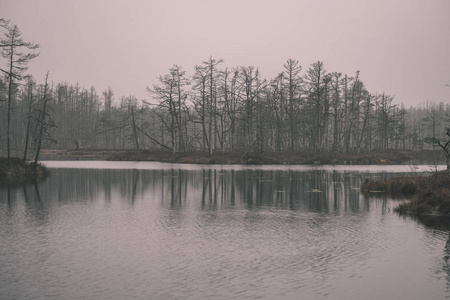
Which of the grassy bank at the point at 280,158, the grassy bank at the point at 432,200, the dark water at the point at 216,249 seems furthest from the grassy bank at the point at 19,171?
the grassy bank at the point at 432,200

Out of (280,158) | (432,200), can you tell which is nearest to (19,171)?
(432,200)

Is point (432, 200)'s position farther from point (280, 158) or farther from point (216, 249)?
point (280, 158)

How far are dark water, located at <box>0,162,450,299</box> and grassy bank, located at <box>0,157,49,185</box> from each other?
1405 cm

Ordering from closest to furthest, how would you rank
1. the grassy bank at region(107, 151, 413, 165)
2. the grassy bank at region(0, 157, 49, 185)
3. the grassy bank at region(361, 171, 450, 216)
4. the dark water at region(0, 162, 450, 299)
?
the dark water at region(0, 162, 450, 299)
the grassy bank at region(361, 171, 450, 216)
the grassy bank at region(0, 157, 49, 185)
the grassy bank at region(107, 151, 413, 165)

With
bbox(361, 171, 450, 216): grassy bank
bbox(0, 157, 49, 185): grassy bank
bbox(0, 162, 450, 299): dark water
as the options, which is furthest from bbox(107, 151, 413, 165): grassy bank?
bbox(361, 171, 450, 216): grassy bank

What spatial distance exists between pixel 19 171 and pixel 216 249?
109 feet

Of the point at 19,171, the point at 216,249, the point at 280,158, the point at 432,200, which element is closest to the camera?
the point at 216,249

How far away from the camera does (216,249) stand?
578 inches

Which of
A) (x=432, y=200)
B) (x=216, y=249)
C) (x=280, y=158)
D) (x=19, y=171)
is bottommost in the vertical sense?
(x=216, y=249)

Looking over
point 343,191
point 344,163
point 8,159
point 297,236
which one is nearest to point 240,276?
point 297,236

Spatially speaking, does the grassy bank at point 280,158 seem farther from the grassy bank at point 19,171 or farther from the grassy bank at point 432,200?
the grassy bank at point 432,200

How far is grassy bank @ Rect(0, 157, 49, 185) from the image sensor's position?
39.8 metres

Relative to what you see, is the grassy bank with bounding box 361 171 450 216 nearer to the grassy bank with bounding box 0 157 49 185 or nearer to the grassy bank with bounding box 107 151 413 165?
the grassy bank with bounding box 0 157 49 185

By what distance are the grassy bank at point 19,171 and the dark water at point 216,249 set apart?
14050 millimetres
